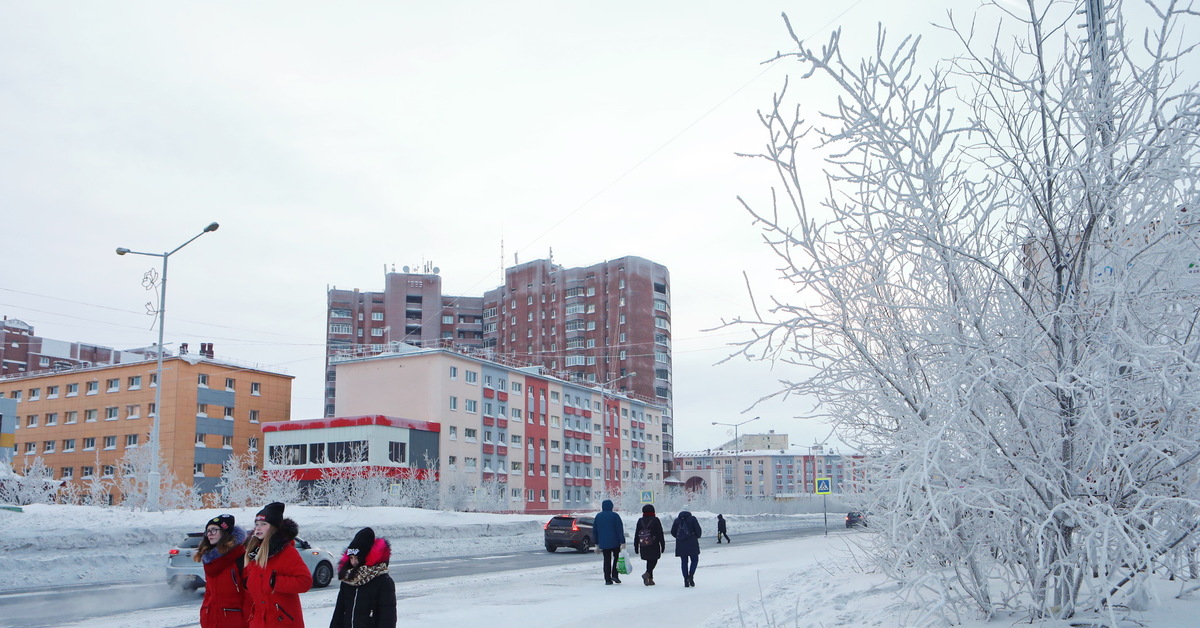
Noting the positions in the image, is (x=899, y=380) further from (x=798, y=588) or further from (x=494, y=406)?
(x=494, y=406)

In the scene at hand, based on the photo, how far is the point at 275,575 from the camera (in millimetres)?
5855

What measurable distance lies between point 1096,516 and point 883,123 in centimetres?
287

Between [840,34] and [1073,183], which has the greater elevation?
[840,34]

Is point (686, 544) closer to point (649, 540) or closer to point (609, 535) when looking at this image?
point (649, 540)

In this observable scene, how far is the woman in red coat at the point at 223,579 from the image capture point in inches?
247

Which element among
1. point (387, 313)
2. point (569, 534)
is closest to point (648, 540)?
point (569, 534)

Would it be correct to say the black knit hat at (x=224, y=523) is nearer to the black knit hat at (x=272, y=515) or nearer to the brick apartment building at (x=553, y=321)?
the black knit hat at (x=272, y=515)

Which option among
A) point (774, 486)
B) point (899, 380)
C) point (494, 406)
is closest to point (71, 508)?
point (899, 380)

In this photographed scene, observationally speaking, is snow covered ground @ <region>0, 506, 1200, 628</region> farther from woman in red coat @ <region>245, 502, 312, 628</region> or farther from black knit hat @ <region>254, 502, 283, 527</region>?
black knit hat @ <region>254, 502, 283, 527</region>

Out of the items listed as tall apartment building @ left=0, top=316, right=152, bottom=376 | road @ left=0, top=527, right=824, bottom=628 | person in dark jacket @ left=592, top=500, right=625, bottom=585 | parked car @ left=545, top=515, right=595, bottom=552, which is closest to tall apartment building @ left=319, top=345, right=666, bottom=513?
parked car @ left=545, top=515, right=595, bottom=552

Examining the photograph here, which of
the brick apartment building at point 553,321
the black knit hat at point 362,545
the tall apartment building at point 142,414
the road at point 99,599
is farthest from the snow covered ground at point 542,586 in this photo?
the brick apartment building at point 553,321

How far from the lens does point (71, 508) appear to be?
2942 cm

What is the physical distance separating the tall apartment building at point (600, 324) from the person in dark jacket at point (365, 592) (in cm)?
9388

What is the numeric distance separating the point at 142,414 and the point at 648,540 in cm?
6824
